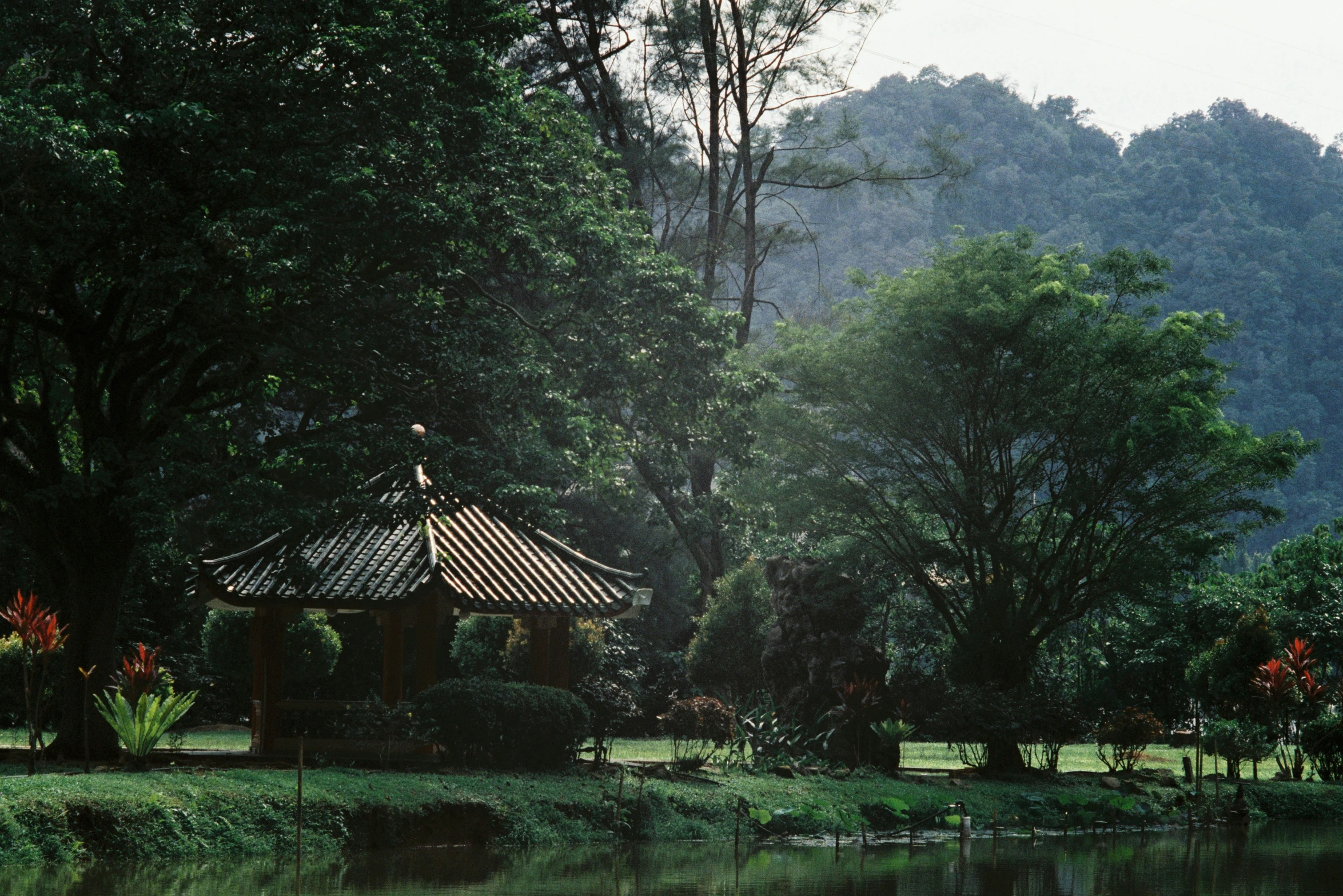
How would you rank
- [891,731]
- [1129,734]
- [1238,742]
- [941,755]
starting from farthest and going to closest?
1. [941,755]
2. [1129,734]
3. [1238,742]
4. [891,731]

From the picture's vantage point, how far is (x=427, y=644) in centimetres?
1898

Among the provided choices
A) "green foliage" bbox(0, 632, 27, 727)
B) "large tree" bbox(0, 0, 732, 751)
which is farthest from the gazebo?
"green foliage" bbox(0, 632, 27, 727)

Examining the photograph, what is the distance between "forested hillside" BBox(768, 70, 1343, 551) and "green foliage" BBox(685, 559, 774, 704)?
1672 inches

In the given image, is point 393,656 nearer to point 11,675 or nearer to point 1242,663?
point 11,675

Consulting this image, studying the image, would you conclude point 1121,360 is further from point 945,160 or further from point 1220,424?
point 945,160

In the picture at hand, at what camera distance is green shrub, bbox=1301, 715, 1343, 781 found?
2442cm

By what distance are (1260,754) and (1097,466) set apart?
5681 millimetres

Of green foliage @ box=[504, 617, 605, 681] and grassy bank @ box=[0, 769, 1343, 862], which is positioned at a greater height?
green foliage @ box=[504, 617, 605, 681]

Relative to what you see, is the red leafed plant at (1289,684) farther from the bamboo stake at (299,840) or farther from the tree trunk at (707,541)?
the bamboo stake at (299,840)

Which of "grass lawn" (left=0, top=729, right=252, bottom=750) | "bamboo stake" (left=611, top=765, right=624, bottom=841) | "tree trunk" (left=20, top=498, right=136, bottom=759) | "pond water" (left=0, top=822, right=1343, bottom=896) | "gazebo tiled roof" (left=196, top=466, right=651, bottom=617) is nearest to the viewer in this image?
"pond water" (left=0, top=822, right=1343, bottom=896)

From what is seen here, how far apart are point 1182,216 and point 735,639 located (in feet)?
211

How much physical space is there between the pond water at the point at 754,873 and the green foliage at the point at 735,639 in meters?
11.3

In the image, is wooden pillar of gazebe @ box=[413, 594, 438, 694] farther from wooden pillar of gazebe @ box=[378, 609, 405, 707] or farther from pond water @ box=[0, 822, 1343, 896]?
pond water @ box=[0, 822, 1343, 896]

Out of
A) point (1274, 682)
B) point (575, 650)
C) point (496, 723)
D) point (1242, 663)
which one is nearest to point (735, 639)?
point (575, 650)
